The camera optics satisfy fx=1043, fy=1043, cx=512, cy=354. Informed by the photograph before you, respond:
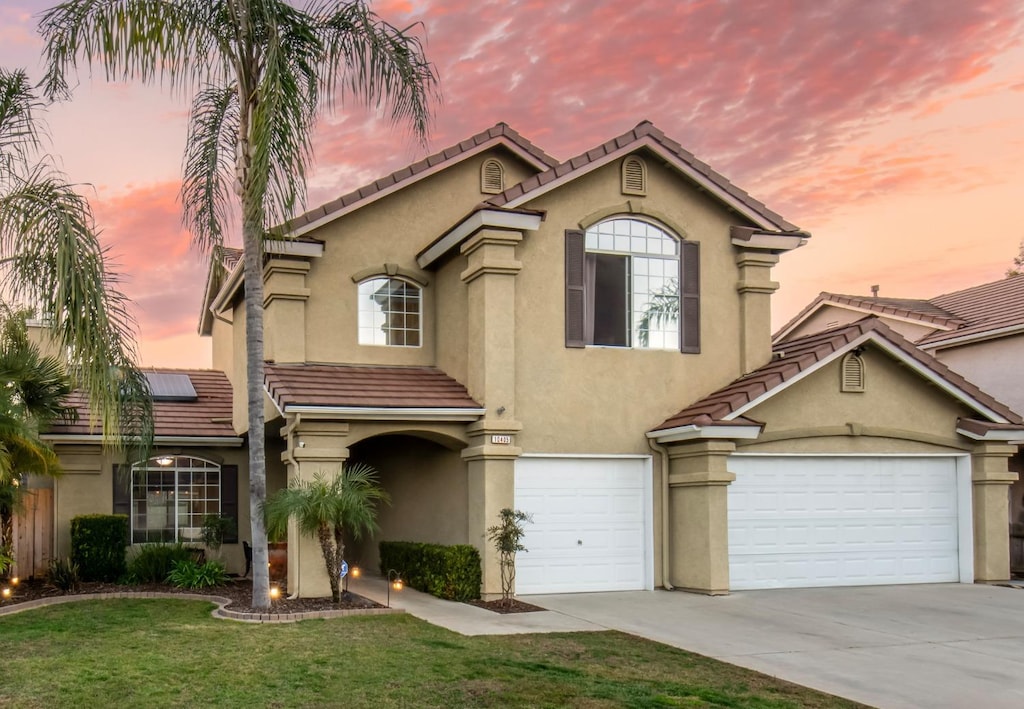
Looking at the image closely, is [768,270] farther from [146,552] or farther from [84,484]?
[84,484]

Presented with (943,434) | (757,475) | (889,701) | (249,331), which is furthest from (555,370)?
(889,701)

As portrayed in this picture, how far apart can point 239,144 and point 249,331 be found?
256cm

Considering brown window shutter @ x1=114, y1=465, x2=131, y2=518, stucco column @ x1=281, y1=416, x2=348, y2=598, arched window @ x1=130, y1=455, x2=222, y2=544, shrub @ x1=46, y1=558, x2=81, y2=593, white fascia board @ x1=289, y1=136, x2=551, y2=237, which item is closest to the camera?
stucco column @ x1=281, y1=416, x2=348, y2=598

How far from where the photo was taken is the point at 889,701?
8.98m

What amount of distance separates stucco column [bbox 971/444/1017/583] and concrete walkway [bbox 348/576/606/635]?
8272 millimetres

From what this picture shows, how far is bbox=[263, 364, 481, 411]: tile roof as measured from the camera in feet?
51.4

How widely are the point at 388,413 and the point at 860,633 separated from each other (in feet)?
24.0

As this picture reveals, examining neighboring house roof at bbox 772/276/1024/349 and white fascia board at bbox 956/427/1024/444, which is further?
neighboring house roof at bbox 772/276/1024/349

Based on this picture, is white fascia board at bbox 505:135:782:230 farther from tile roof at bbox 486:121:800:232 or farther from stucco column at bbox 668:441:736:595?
stucco column at bbox 668:441:736:595

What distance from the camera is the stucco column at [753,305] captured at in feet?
58.5

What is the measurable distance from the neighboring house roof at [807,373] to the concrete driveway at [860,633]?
2787 millimetres

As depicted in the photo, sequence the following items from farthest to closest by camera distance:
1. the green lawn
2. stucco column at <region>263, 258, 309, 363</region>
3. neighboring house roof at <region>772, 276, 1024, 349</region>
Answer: neighboring house roof at <region>772, 276, 1024, 349</region>
stucco column at <region>263, 258, 309, 363</region>
the green lawn

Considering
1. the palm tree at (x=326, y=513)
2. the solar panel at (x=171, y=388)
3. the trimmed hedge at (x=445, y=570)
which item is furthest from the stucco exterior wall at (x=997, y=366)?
Answer: the solar panel at (x=171, y=388)

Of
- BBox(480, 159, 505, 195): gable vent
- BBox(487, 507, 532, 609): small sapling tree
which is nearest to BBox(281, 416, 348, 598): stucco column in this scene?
BBox(487, 507, 532, 609): small sapling tree
